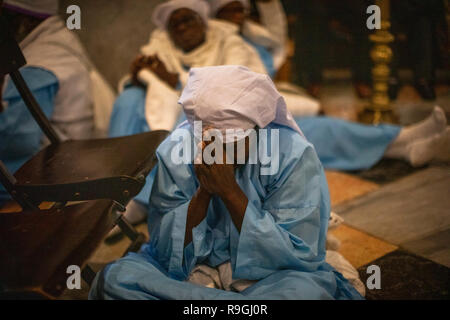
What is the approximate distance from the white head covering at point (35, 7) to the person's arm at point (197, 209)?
1.65 meters

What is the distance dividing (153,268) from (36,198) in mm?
564

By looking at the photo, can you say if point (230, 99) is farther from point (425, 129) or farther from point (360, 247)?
point (425, 129)

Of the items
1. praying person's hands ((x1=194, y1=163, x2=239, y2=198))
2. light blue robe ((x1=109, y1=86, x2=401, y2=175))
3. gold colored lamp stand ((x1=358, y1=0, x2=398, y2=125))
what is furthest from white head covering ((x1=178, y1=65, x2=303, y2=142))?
gold colored lamp stand ((x1=358, y1=0, x2=398, y2=125))

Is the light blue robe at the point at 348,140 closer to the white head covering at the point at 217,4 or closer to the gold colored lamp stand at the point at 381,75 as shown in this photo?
the gold colored lamp stand at the point at 381,75

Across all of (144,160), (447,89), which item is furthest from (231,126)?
(447,89)

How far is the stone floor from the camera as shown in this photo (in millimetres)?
1845

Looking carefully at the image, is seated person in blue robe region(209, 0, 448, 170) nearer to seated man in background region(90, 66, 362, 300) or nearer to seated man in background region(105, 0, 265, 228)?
seated man in background region(105, 0, 265, 228)

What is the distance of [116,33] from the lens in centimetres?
347

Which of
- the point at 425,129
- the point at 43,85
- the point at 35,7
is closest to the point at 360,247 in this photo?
the point at 425,129

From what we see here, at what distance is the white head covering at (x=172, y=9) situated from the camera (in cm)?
296

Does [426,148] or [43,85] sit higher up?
[43,85]

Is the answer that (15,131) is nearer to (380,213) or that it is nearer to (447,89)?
(380,213)

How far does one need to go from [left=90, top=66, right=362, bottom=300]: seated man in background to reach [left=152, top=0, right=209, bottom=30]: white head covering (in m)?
1.61

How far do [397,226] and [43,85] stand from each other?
2.37 meters
